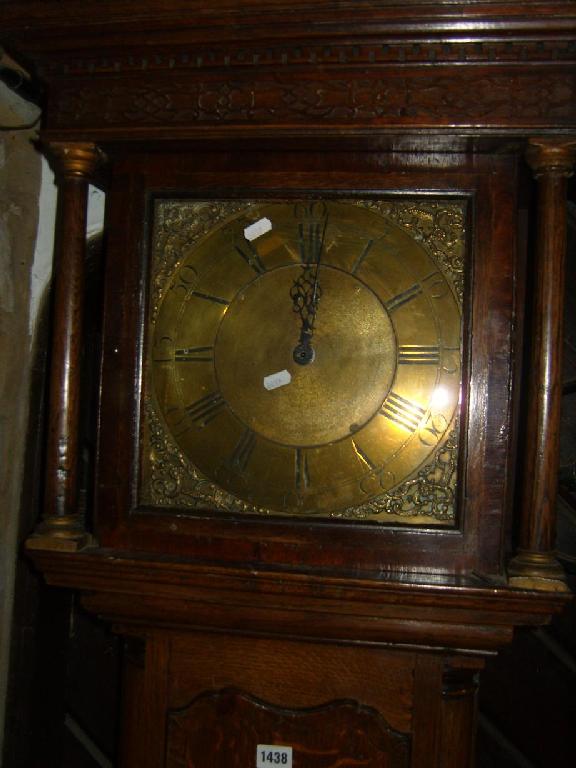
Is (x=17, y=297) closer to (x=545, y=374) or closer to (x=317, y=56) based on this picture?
(x=317, y=56)

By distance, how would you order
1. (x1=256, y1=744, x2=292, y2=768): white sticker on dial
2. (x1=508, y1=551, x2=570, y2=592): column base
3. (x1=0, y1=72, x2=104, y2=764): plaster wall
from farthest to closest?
(x1=0, y1=72, x2=104, y2=764): plaster wall
(x1=256, y1=744, x2=292, y2=768): white sticker on dial
(x1=508, y1=551, x2=570, y2=592): column base

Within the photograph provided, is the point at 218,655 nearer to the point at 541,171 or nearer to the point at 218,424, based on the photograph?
the point at 218,424

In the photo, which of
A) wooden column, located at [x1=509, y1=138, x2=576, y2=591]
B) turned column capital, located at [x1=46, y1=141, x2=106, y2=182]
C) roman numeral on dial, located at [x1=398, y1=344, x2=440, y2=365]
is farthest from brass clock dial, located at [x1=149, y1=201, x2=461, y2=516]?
turned column capital, located at [x1=46, y1=141, x2=106, y2=182]

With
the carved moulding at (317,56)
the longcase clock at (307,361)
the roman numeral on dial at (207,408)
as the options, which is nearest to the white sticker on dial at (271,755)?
the longcase clock at (307,361)

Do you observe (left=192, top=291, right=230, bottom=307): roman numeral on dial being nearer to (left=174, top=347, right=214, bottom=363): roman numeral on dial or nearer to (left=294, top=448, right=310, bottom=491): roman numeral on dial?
(left=174, top=347, right=214, bottom=363): roman numeral on dial

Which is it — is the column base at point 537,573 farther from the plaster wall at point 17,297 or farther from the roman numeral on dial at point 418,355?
the plaster wall at point 17,297

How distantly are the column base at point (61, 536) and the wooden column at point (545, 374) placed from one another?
78 centimetres

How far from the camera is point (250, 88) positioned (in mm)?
1325

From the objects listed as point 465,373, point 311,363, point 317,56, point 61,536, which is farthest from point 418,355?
point 61,536

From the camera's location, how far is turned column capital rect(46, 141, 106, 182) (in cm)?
137

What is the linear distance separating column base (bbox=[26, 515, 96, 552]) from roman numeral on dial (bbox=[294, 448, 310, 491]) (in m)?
0.41

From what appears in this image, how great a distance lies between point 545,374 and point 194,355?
2.11 feet

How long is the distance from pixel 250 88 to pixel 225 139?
0.10 meters

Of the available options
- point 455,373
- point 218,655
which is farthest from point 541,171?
point 218,655
